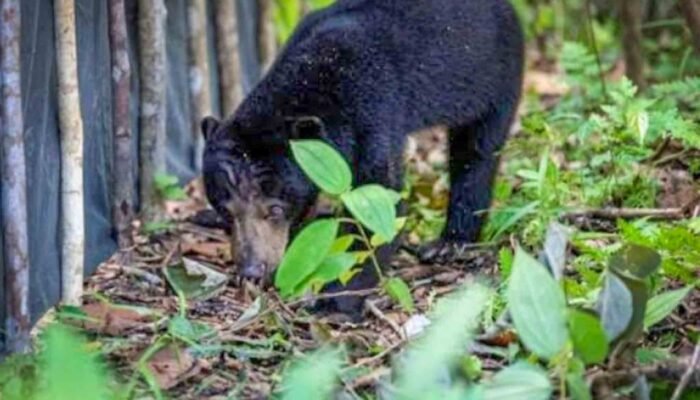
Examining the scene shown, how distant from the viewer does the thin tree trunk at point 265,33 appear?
953cm

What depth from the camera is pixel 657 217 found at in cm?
646

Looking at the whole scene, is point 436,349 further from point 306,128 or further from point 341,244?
point 306,128

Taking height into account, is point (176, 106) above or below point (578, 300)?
above

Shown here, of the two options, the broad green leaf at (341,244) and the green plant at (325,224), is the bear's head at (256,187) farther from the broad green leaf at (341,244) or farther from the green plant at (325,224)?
the green plant at (325,224)

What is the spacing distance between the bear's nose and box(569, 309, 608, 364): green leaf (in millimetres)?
2569

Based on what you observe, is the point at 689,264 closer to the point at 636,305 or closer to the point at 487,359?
the point at 487,359

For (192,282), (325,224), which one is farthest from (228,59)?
(325,224)

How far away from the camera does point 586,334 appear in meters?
4.18

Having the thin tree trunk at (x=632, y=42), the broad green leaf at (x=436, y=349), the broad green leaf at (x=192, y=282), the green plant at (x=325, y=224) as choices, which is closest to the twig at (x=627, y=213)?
the broad green leaf at (x=192, y=282)

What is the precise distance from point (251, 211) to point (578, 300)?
6.53ft

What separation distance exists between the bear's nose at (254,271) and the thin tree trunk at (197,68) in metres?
1.77

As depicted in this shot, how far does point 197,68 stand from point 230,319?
2.52m

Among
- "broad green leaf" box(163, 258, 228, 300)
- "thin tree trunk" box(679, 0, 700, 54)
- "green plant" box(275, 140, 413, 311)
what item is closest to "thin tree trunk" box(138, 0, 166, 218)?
"broad green leaf" box(163, 258, 228, 300)

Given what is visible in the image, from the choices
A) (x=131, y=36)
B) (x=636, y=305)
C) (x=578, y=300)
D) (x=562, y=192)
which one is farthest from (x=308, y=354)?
(x=131, y=36)
